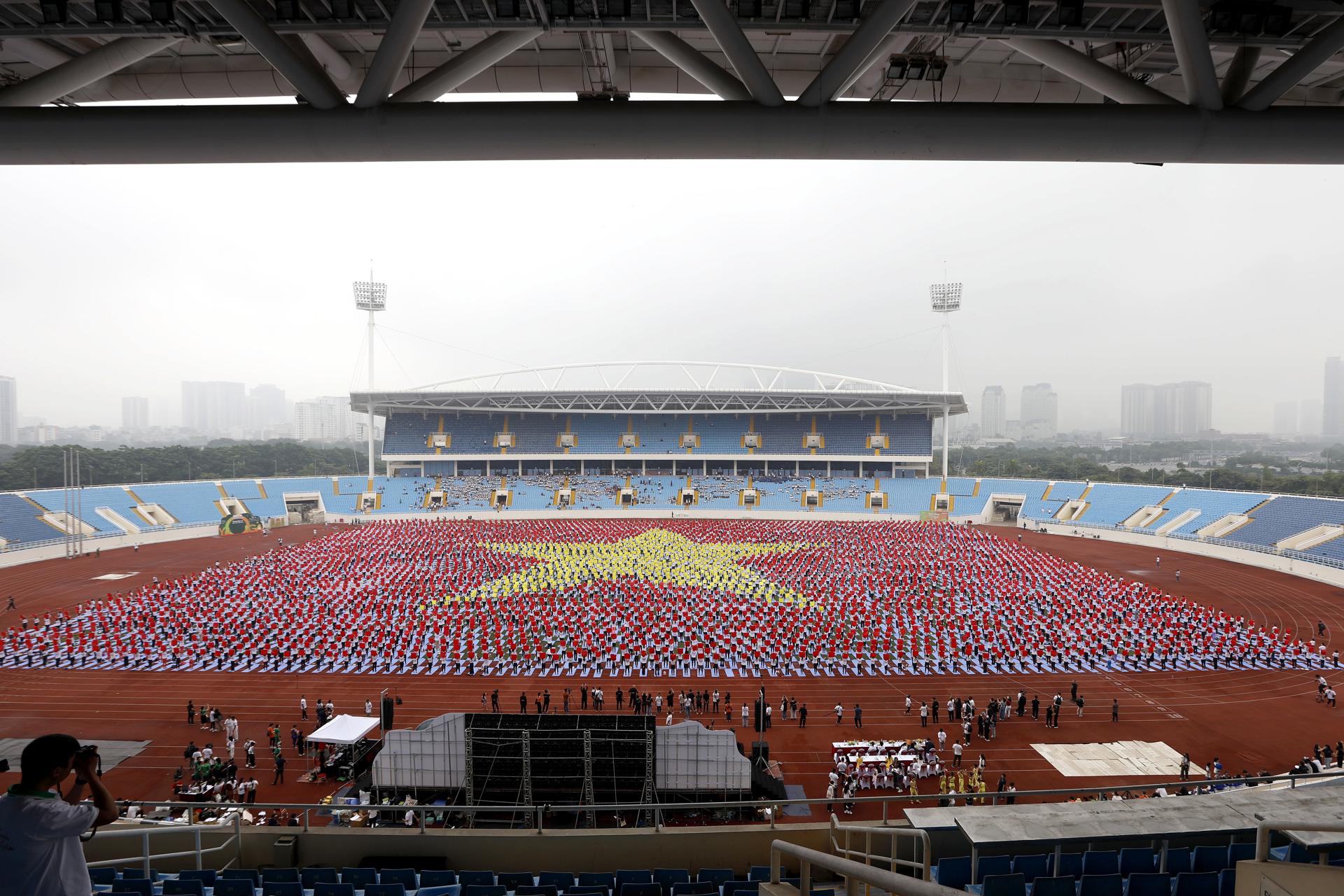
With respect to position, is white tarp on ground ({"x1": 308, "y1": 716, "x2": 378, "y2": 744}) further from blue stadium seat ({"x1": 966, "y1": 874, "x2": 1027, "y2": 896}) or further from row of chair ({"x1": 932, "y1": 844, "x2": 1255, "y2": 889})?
blue stadium seat ({"x1": 966, "y1": 874, "x2": 1027, "y2": 896})

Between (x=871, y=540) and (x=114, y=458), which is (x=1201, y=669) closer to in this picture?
(x=871, y=540)

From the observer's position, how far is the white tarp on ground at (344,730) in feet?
36.8

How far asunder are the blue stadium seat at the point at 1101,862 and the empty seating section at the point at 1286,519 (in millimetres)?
41939

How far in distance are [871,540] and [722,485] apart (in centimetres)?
2042

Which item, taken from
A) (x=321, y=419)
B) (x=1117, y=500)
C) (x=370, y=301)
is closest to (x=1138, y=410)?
(x=1117, y=500)

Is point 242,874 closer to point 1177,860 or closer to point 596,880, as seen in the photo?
point 596,880

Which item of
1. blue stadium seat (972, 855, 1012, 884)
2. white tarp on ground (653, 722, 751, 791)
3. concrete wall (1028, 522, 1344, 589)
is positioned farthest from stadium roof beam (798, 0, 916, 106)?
concrete wall (1028, 522, 1344, 589)

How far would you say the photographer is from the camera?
1982mm

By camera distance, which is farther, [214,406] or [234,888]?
[214,406]

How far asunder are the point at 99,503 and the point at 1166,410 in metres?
163

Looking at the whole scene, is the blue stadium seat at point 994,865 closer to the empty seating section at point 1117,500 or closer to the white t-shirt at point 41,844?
the white t-shirt at point 41,844

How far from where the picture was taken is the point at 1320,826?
94.4 inches

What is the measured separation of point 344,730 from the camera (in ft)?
37.7

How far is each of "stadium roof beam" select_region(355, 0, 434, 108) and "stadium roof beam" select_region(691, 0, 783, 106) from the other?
1.03 metres
